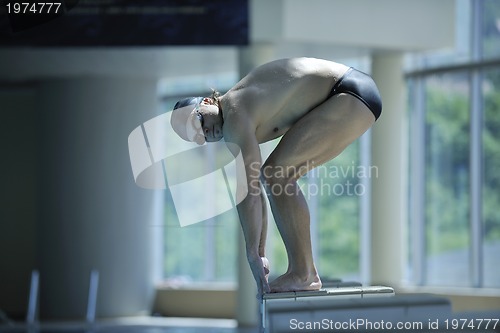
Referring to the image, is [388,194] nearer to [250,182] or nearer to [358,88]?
[358,88]

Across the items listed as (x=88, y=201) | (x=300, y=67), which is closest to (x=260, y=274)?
(x=300, y=67)

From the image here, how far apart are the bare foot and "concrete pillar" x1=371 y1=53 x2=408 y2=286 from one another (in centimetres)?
1011

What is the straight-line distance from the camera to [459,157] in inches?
675

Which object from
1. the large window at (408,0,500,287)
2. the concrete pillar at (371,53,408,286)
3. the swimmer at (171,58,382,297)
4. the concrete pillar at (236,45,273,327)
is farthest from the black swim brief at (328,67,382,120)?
the large window at (408,0,500,287)

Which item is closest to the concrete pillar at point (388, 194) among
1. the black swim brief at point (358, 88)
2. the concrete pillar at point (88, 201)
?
the concrete pillar at point (88, 201)

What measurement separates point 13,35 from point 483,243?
8.63m

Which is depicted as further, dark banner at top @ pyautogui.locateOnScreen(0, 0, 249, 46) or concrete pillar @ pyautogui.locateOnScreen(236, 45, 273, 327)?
concrete pillar @ pyautogui.locateOnScreen(236, 45, 273, 327)

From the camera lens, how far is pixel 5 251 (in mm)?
19844

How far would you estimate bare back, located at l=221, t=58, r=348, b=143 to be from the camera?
19.4 ft

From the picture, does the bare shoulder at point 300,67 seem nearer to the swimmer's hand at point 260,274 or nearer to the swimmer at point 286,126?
the swimmer at point 286,126

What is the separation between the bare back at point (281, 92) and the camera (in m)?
5.90

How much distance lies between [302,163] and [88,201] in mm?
12180

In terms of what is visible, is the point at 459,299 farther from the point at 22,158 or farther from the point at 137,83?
the point at 22,158

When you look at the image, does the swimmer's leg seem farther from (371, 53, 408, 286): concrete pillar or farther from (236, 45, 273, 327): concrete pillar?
(371, 53, 408, 286): concrete pillar
